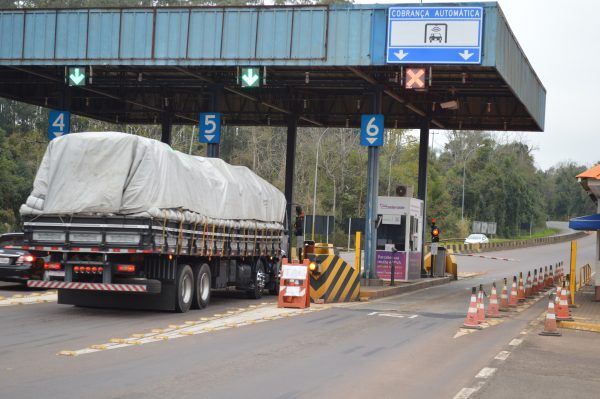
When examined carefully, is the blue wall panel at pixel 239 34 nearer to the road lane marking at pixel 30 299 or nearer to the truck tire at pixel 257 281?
the truck tire at pixel 257 281

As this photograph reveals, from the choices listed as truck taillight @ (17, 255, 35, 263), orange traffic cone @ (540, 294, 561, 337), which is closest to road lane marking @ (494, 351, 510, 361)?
orange traffic cone @ (540, 294, 561, 337)

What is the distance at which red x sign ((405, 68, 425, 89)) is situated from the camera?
24.4 meters

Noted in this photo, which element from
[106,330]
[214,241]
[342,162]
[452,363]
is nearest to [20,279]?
[214,241]

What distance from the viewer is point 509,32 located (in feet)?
85.7

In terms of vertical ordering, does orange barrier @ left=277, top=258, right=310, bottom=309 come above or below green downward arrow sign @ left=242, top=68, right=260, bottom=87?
below

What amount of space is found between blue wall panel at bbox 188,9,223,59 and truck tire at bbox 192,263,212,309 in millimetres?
9366

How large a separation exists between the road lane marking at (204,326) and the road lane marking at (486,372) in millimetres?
4711

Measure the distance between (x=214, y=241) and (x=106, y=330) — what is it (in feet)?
17.2

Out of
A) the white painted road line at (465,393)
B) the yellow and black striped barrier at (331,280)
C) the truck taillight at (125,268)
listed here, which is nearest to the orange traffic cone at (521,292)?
the yellow and black striped barrier at (331,280)

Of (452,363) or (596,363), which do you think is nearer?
(452,363)

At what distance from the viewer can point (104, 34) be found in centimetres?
2677

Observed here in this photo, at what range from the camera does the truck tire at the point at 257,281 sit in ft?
72.2

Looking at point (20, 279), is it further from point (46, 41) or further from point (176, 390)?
point (176, 390)

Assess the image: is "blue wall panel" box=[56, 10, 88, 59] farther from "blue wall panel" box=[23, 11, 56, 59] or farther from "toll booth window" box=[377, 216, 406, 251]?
"toll booth window" box=[377, 216, 406, 251]
